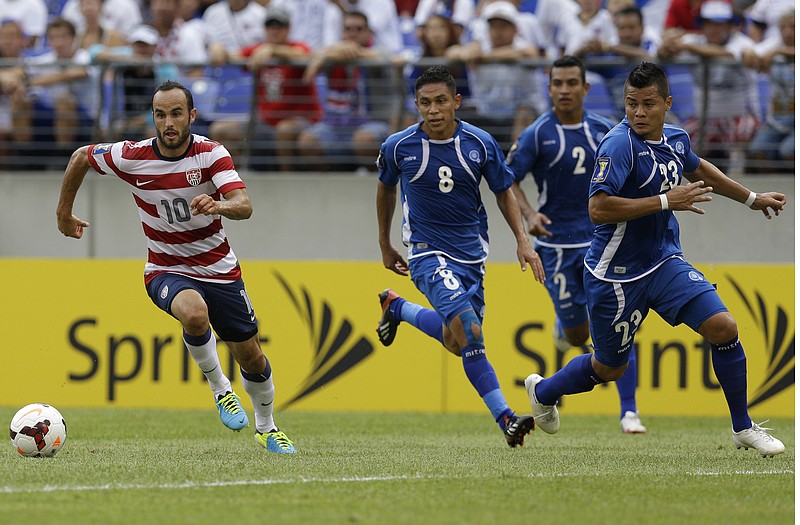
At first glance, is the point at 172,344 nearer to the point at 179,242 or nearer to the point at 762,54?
the point at 179,242

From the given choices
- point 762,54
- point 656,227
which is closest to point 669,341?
point 762,54

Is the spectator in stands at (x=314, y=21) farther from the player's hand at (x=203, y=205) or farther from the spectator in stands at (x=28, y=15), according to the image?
the player's hand at (x=203, y=205)

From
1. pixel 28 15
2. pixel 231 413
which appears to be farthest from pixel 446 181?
pixel 28 15

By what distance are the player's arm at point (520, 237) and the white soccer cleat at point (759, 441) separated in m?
1.59

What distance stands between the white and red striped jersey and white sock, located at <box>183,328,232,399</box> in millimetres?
406

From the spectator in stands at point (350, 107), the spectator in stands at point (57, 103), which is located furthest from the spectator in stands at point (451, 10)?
the spectator in stands at point (57, 103)

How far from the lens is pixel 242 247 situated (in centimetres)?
1421

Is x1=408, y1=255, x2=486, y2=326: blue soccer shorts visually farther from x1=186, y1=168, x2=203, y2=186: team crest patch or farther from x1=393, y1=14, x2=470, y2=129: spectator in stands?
x1=393, y1=14, x2=470, y2=129: spectator in stands

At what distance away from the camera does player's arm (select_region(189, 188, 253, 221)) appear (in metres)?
7.38

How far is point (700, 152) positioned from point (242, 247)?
5.08 metres

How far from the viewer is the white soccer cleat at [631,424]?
10.2 m

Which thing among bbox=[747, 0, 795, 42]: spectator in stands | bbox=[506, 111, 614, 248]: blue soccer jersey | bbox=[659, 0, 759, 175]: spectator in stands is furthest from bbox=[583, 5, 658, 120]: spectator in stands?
bbox=[506, 111, 614, 248]: blue soccer jersey

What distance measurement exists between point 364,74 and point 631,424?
18.4 feet

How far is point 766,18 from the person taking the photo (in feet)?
47.7
